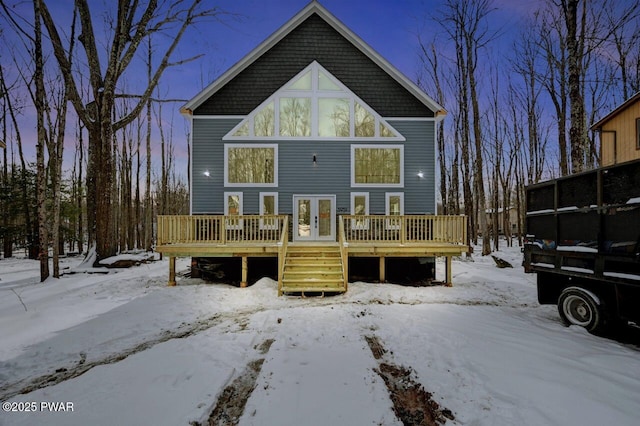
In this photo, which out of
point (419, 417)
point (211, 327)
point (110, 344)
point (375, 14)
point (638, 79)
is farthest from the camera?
point (638, 79)

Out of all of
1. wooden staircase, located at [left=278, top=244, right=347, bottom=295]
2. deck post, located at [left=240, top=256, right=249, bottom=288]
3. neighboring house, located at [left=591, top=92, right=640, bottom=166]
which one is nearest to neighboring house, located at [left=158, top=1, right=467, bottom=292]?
wooden staircase, located at [left=278, top=244, right=347, bottom=295]

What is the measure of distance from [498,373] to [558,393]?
0.57 meters

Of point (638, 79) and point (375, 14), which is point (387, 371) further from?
point (638, 79)

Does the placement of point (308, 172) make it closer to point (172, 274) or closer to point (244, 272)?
point (244, 272)

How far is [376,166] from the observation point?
36.2 ft

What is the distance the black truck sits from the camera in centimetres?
427

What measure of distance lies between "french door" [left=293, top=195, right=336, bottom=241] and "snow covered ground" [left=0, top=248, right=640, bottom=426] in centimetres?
404

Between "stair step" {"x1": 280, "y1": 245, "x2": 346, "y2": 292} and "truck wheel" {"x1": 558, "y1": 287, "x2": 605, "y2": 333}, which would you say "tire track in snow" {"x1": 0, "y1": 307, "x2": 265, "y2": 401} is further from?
"truck wheel" {"x1": 558, "y1": 287, "x2": 605, "y2": 333}

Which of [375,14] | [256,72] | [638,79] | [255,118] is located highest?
[375,14]

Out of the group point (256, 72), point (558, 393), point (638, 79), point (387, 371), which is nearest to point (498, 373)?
point (558, 393)

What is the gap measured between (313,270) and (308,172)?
14.5ft

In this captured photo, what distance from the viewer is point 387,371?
11.8ft

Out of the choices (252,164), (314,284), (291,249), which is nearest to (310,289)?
(314,284)

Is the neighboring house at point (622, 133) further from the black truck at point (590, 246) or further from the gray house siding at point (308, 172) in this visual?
the black truck at point (590, 246)
